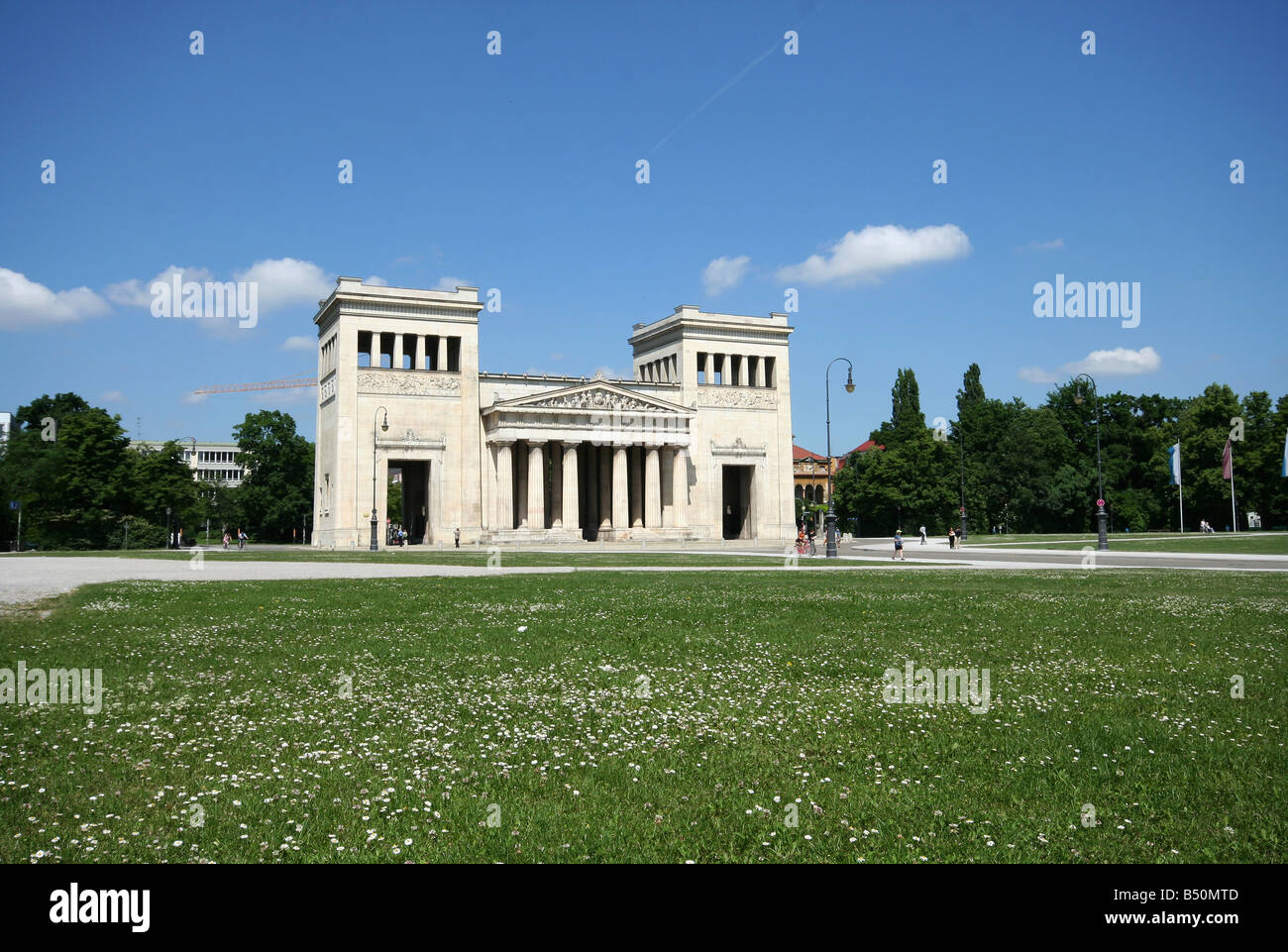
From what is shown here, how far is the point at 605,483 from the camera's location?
327 ft

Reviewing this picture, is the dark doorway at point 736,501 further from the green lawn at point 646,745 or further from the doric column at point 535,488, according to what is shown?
the green lawn at point 646,745

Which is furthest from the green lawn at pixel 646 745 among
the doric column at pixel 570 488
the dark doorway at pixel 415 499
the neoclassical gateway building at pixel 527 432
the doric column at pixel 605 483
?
the doric column at pixel 605 483

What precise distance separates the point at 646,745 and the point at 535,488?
79186mm

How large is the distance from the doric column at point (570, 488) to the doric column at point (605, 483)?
23.5ft

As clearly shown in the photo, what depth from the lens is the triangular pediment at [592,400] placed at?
285 feet

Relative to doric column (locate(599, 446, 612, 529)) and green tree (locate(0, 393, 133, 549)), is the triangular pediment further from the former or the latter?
green tree (locate(0, 393, 133, 549))

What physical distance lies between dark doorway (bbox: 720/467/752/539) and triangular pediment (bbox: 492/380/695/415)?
13314 mm

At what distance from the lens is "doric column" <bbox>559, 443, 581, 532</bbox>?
89719mm

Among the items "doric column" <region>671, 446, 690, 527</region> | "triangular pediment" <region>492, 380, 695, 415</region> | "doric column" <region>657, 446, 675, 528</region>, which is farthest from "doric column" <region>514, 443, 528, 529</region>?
"doric column" <region>671, 446, 690, 527</region>

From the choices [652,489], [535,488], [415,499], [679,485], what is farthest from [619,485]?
[415,499]

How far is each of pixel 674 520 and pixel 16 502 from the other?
57.5 meters

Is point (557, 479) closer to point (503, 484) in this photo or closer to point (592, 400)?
point (503, 484)
